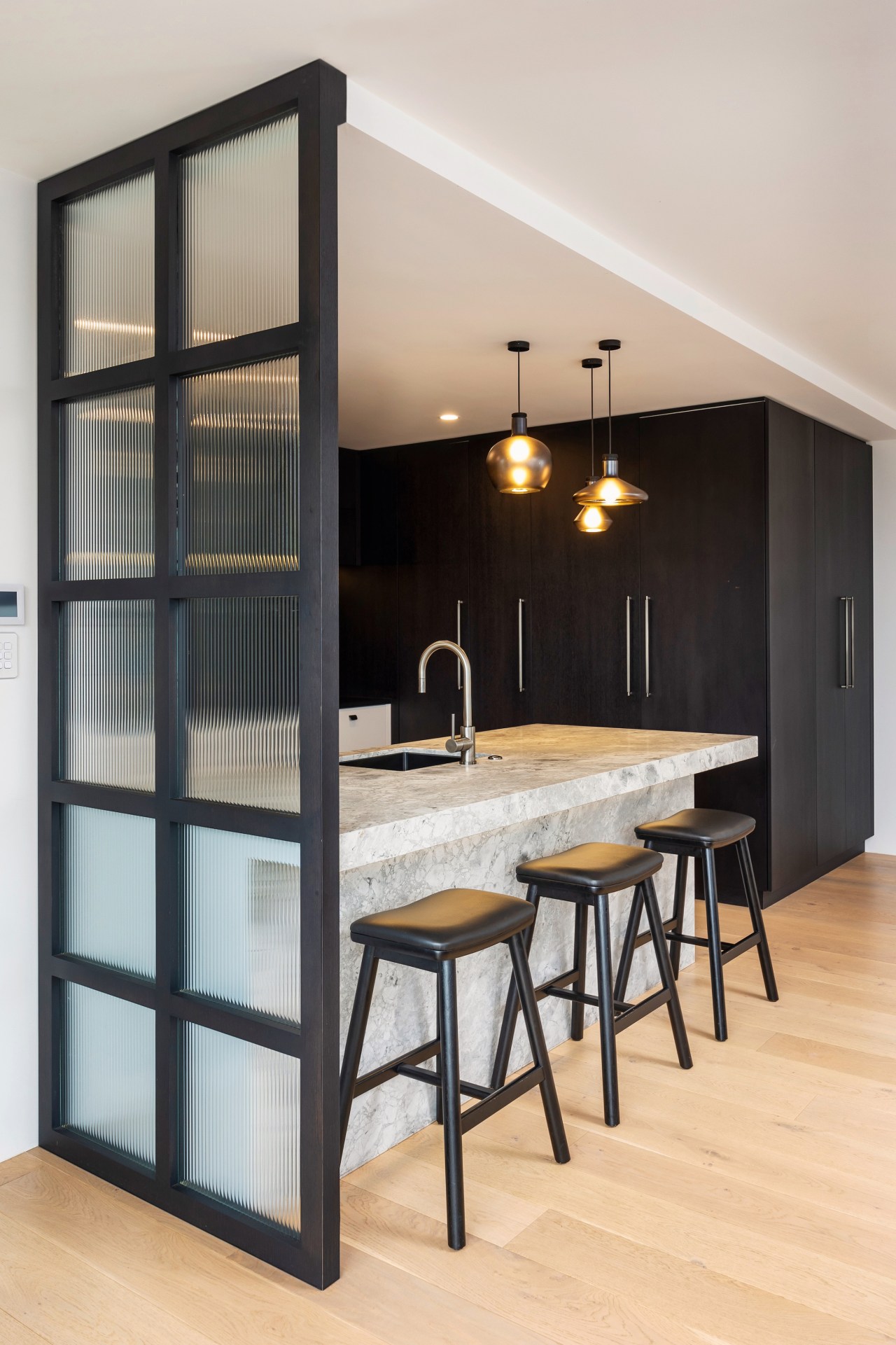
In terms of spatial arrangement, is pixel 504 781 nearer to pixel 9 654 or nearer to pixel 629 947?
pixel 629 947

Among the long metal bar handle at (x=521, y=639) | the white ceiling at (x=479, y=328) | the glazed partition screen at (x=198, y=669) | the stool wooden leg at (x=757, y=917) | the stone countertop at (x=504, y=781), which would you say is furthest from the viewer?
the long metal bar handle at (x=521, y=639)

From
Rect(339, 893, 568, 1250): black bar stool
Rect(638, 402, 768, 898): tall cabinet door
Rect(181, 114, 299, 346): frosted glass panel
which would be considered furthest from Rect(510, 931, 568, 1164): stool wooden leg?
Rect(638, 402, 768, 898): tall cabinet door

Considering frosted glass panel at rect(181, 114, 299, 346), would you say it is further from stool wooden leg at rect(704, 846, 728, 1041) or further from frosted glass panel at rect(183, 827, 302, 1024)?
stool wooden leg at rect(704, 846, 728, 1041)

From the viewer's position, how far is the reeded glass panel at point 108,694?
2393 mm

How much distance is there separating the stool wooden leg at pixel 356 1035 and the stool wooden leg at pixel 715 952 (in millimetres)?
1411

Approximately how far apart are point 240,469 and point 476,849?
1.29 meters

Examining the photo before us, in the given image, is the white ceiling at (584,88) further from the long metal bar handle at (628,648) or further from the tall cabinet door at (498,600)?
the tall cabinet door at (498,600)

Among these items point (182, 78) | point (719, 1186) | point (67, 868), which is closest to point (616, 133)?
point (182, 78)

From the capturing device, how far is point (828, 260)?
3.26 m

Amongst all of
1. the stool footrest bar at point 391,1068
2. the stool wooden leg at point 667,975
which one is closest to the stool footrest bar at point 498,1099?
the stool footrest bar at point 391,1068

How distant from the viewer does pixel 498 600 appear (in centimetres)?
567

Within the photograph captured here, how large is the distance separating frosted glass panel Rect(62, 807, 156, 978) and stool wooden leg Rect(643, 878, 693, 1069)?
4.79 ft

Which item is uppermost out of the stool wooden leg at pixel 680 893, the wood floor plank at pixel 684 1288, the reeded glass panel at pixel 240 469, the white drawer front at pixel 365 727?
the reeded glass panel at pixel 240 469

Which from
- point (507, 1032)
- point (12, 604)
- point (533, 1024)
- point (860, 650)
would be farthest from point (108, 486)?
point (860, 650)
